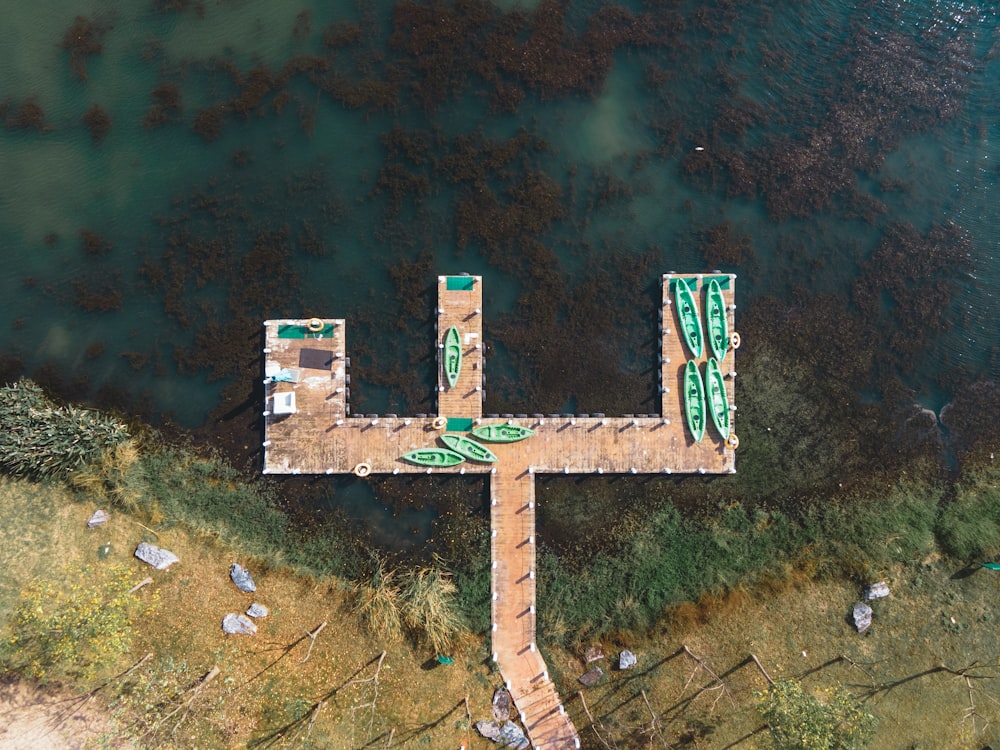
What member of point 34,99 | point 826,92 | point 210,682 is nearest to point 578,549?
point 210,682

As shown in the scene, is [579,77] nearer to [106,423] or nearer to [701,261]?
[701,261]

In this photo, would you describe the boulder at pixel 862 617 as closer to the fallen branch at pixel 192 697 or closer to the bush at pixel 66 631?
the fallen branch at pixel 192 697

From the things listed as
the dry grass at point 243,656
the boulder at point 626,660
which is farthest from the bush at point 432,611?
the boulder at point 626,660

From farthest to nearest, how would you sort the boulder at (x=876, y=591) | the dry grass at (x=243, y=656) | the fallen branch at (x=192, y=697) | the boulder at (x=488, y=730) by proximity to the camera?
1. the boulder at (x=876, y=591)
2. the boulder at (x=488, y=730)
3. the dry grass at (x=243, y=656)
4. the fallen branch at (x=192, y=697)

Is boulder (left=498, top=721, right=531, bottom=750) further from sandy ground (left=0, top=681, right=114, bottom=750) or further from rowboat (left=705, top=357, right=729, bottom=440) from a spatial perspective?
sandy ground (left=0, top=681, right=114, bottom=750)

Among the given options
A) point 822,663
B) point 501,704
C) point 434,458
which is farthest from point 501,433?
point 822,663

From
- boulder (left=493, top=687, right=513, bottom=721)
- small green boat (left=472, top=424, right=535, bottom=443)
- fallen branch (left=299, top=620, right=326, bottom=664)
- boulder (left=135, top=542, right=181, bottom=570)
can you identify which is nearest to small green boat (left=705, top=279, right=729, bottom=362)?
small green boat (left=472, top=424, right=535, bottom=443)

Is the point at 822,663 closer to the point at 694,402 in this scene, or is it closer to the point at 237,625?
the point at 694,402
